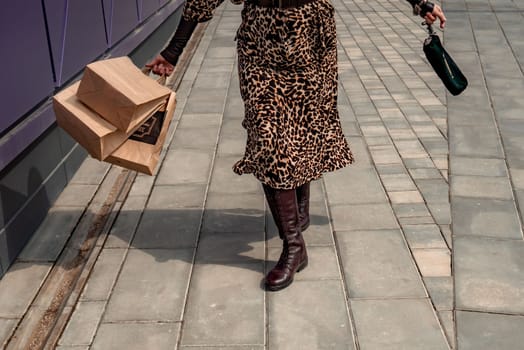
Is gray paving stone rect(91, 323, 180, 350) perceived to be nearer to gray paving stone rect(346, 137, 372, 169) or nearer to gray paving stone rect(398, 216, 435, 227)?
gray paving stone rect(398, 216, 435, 227)

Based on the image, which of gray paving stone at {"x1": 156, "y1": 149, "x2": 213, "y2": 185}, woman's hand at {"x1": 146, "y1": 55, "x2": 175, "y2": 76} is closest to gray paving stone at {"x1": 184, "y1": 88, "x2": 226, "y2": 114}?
gray paving stone at {"x1": 156, "y1": 149, "x2": 213, "y2": 185}

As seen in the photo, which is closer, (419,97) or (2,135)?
(2,135)

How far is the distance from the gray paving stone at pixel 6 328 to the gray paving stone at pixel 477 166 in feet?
10.8

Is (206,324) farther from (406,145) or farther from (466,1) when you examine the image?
(466,1)

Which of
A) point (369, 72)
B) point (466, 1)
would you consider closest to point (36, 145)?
point (369, 72)

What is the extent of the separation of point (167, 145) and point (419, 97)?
2.78 m

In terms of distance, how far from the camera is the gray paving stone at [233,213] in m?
4.29

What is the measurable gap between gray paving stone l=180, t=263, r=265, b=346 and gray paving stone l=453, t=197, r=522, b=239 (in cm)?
141

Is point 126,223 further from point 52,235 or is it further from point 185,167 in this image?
point 185,167

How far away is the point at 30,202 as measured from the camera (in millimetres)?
4113

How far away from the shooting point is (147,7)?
25.8ft

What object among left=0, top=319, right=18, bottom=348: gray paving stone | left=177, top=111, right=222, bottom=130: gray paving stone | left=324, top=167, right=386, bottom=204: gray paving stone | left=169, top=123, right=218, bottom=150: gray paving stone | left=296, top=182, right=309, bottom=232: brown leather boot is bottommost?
left=177, top=111, right=222, bottom=130: gray paving stone

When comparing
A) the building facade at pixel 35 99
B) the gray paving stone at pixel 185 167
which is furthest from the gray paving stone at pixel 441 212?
the building facade at pixel 35 99

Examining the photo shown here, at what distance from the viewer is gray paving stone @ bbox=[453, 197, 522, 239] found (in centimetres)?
418
